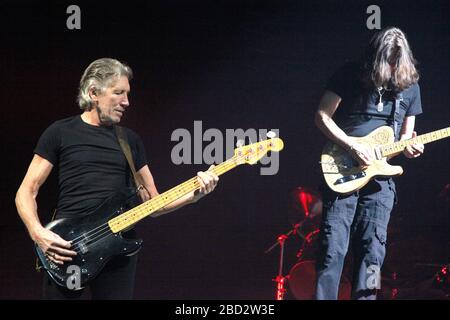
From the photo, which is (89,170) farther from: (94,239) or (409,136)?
(409,136)

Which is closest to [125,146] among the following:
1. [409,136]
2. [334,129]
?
[334,129]

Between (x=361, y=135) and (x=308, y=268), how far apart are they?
1907 mm

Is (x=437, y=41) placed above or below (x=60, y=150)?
above

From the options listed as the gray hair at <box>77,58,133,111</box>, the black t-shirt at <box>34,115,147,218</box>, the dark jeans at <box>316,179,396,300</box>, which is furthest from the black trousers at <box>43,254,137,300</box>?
the dark jeans at <box>316,179,396,300</box>

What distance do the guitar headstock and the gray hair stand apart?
79cm

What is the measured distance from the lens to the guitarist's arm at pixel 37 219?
158 inches

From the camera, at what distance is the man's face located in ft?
13.8

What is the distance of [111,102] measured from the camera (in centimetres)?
420

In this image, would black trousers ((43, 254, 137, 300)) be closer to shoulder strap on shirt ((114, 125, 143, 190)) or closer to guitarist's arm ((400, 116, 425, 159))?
shoulder strap on shirt ((114, 125, 143, 190))

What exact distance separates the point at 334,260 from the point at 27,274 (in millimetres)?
2674

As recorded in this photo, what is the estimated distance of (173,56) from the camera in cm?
577
